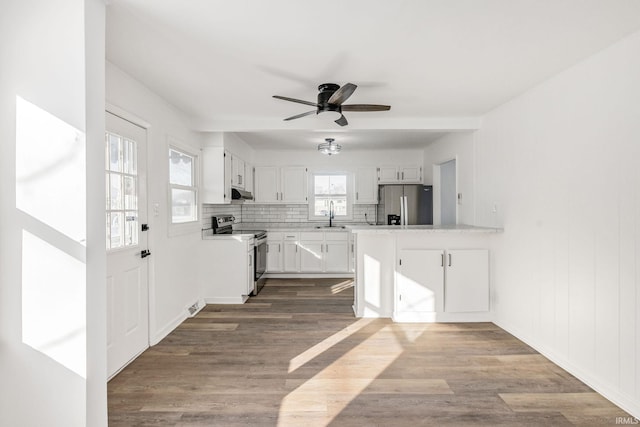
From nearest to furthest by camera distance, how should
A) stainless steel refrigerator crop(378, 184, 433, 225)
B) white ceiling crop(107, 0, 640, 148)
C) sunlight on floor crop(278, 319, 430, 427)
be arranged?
white ceiling crop(107, 0, 640, 148), sunlight on floor crop(278, 319, 430, 427), stainless steel refrigerator crop(378, 184, 433, 225)

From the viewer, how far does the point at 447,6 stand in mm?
1812

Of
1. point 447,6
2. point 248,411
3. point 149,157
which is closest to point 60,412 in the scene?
point 248,411

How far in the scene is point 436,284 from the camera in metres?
3.79

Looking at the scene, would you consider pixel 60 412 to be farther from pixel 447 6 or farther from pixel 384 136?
pixel 384 136

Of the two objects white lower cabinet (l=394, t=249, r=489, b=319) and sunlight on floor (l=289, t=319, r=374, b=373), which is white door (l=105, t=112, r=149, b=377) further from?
white lower cabinet (l=394, t=249, r=489, b=319)

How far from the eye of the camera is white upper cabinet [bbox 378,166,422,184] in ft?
20.5

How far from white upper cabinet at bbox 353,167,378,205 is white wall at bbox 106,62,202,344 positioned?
10.8ft

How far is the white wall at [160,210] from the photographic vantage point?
9.35 ft

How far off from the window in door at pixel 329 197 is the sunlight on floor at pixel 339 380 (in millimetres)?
3231

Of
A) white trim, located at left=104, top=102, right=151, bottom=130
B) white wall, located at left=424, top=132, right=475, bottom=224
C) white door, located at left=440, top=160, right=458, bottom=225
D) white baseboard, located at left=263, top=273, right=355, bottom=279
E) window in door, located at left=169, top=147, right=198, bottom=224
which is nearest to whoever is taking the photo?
white trim, located at left=104, top=102, right=151, bottom=130

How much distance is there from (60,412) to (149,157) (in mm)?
2151

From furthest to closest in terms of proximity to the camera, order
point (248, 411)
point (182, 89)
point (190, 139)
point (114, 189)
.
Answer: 1. point (190, 139)
2. point (182, 89)
3. point (114, 189)
4. point (248, 411)

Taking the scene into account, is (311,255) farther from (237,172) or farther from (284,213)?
(237,172)

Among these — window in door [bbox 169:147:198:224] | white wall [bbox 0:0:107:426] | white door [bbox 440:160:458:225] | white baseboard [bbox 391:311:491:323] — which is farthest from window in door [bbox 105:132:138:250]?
white door [bbox 440:160:458:225]
